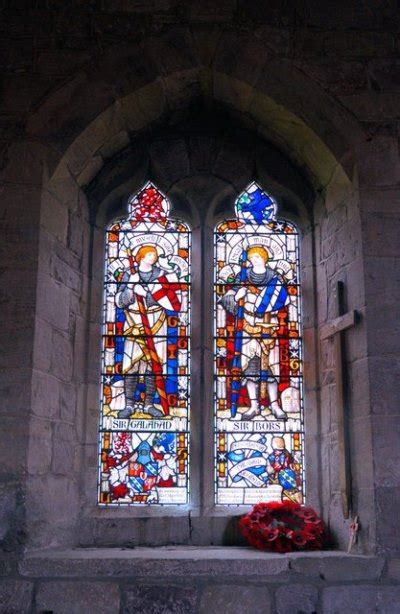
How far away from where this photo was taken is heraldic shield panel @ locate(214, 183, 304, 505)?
207 inches

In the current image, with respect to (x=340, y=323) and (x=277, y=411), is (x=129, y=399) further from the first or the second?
(x=340, y=323)

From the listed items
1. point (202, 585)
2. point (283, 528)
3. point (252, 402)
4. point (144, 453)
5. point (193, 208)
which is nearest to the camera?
point (202, 585)

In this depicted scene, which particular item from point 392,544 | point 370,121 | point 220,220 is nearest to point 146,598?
point 392,544

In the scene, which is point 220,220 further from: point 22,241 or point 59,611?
point 59,611

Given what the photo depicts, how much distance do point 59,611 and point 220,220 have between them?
266 centimetres

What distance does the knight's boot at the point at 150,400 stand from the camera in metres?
5.34

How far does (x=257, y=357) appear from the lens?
5.46m

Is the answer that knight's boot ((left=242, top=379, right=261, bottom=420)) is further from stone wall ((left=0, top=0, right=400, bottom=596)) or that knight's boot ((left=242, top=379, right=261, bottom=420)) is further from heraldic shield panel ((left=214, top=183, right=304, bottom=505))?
stone wall ((left=0, top=0, right=400, bottom=596))

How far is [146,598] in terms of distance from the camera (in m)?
4.39

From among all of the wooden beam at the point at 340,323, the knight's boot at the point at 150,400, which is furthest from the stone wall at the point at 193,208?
the knight's boot at the point at 150,400

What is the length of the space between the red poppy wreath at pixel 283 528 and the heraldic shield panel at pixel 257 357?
21 centimetres

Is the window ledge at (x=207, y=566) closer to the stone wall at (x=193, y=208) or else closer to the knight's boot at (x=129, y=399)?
the stone wall at (x=193, y=208)

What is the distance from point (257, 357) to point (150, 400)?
28.7 inches

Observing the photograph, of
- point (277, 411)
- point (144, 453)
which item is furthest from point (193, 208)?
point (144, 453)
